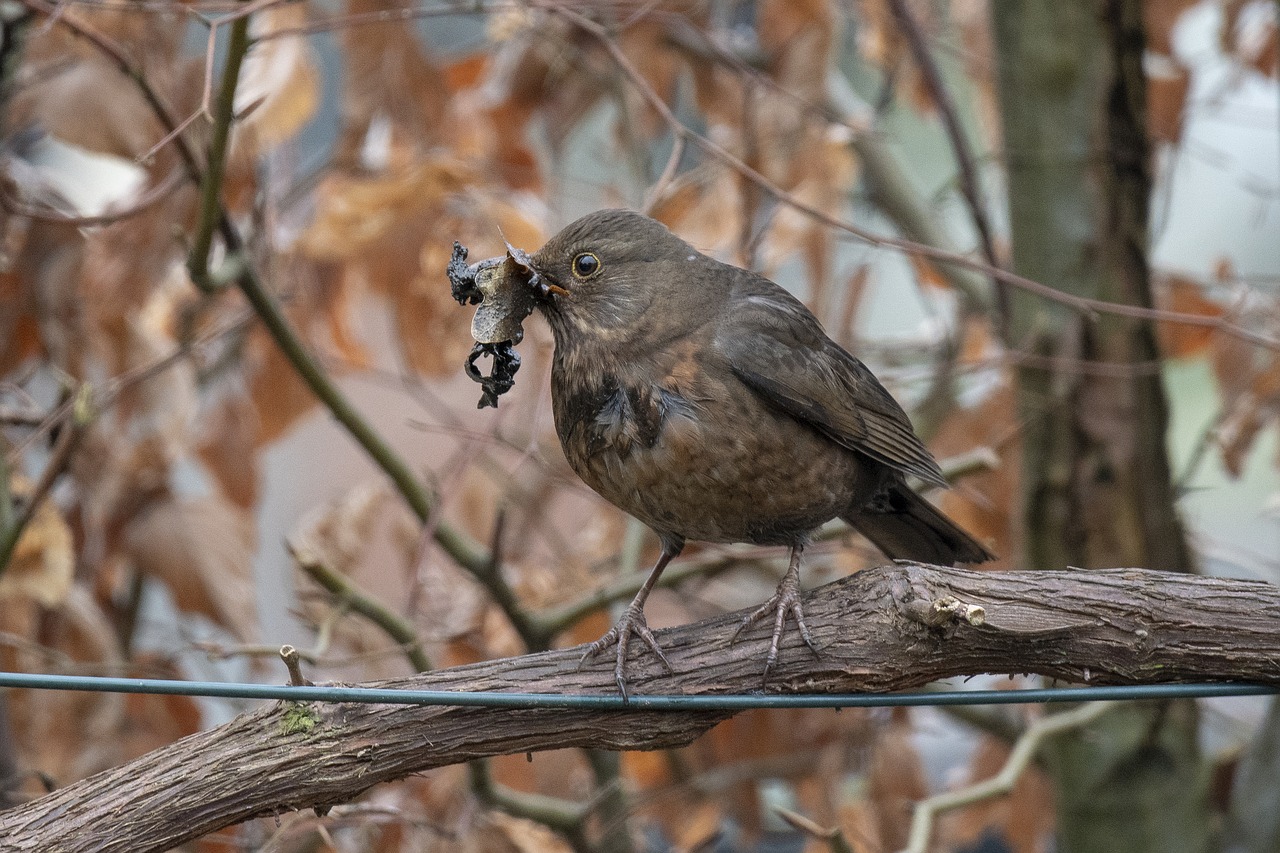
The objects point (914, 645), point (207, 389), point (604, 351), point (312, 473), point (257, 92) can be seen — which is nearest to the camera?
point (914, 645)

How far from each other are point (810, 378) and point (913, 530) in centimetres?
54

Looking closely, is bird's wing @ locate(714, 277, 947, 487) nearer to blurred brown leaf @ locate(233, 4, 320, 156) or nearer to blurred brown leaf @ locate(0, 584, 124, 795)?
blurred brown leaf @ locate(233, 4, 320, 156)

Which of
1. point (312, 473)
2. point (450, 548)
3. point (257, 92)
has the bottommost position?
point (450, 548)

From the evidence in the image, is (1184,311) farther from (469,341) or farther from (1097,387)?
(469,341)

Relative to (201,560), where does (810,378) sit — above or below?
below

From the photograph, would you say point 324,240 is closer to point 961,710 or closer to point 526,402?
point 526,402

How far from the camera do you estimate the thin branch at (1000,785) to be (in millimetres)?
3092

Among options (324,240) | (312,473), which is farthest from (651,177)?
(312,473)

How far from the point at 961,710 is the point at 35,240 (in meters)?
2.99

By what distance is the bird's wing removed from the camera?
2488mm

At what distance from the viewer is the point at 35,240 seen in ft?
11.0

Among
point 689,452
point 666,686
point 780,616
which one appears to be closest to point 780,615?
point 780,616

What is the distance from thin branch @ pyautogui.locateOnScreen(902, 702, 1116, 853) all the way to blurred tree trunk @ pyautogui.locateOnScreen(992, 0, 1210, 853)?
1.23 ft

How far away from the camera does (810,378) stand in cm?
257
